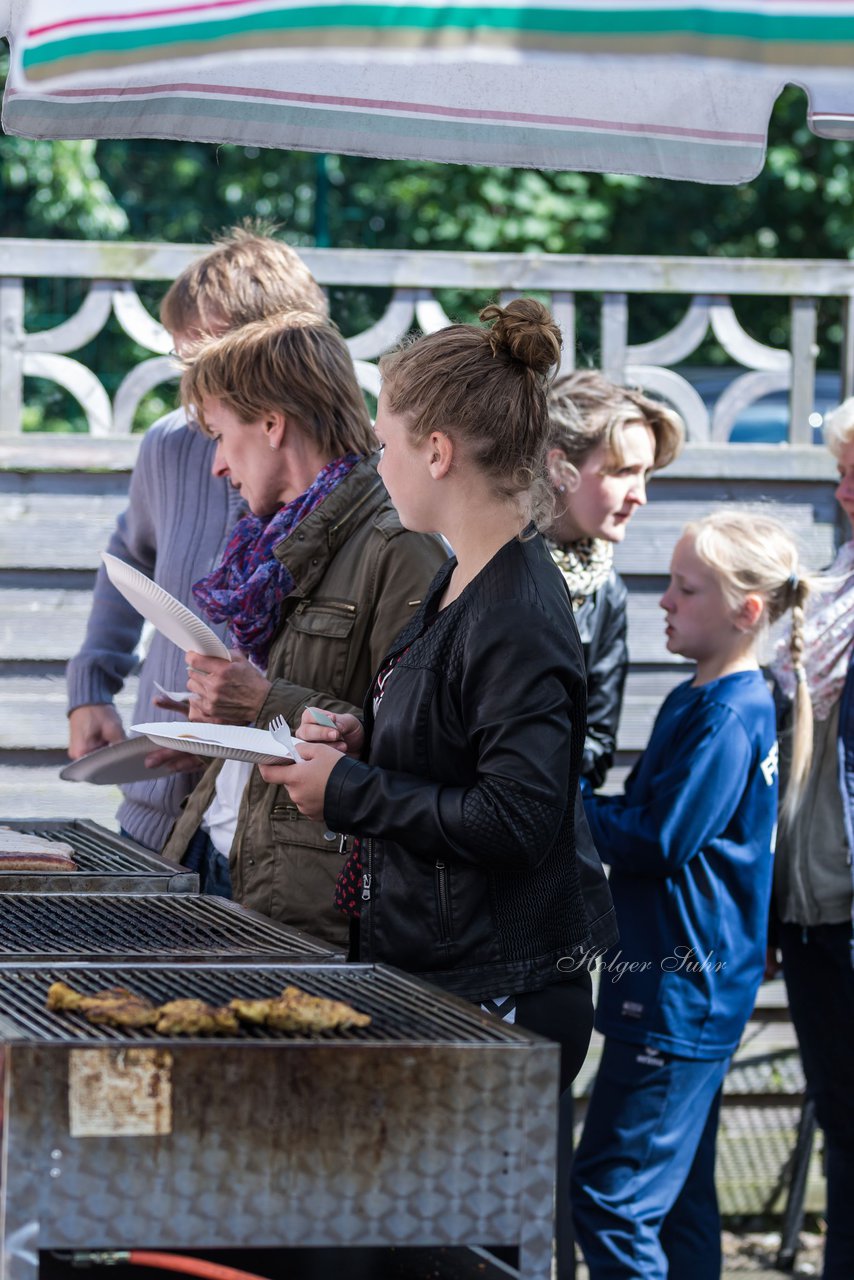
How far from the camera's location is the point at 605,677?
3680 millimetres

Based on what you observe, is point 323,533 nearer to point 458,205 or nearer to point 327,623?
point 327,623

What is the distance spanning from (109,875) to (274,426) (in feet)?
2.65

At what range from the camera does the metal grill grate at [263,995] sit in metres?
1.66

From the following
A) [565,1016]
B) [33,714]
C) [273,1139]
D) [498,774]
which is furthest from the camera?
[33,714]

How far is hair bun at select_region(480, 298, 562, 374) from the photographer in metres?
2.21

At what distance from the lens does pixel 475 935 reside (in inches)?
83.4

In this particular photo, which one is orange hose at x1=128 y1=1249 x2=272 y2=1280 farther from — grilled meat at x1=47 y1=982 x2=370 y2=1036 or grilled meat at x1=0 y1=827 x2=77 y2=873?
grilled meat at x1=0 y1=827 x2=77 y2=873

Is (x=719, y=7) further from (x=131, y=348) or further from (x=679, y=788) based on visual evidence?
(x=131, y=348)

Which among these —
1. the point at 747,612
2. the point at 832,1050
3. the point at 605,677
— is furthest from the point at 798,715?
the point at 832,1050

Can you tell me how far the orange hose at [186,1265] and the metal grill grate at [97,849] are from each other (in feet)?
3.13

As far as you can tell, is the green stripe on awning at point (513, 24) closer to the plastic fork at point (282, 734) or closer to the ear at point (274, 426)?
the plastic fork at point (282, 734)

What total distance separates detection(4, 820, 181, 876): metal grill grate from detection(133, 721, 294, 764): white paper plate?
359 mm

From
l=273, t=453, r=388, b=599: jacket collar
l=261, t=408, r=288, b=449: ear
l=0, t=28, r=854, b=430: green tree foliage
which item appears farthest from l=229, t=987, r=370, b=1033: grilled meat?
l=0, t=28, r=854, b=430: green tree foliage

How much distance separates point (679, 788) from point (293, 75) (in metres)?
1.54
